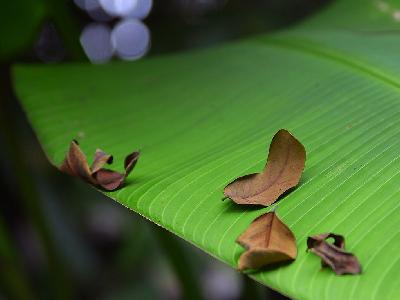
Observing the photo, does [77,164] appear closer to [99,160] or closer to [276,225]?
[99,160]

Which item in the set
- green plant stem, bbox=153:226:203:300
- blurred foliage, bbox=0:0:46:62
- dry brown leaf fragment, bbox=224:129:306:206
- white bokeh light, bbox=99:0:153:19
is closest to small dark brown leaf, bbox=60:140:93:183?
dry brown leaf fragment, bbox=224:129:306:206

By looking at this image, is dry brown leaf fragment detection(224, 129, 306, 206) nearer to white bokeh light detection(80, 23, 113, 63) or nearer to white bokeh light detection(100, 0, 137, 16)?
white bokeh light detection(100, 0, 137, 16)

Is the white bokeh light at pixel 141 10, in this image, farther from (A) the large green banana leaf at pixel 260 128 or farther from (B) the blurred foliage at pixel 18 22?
(A) the large green banana leaf at pixel 260 128

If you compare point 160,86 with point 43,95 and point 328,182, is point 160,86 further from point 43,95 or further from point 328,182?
point 328,182

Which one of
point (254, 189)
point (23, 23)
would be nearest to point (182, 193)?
point (254, 189)

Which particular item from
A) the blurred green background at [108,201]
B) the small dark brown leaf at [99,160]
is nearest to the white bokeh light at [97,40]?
the blurred green background at [108,201]

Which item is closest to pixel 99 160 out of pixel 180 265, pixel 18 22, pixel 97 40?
pixel 180 265
